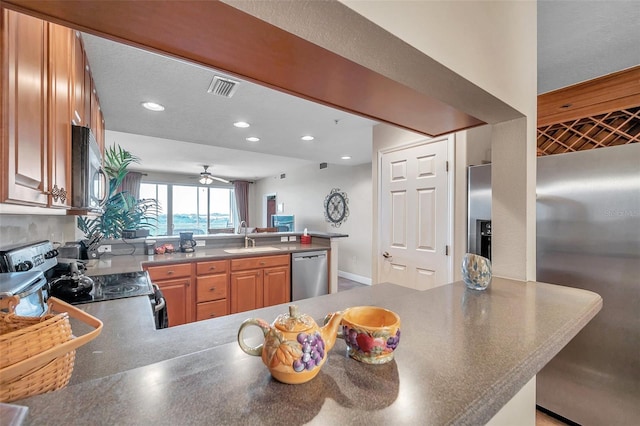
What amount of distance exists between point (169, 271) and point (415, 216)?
8.18 feet

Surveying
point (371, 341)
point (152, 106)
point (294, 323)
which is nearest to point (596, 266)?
point (371, 341)

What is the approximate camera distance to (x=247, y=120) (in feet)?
9.26

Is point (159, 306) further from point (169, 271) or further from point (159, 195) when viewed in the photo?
point (159, 195)

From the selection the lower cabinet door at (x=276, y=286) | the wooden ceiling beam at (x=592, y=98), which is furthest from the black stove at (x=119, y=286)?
the wooden ceiling beam at (x=592, y=98)

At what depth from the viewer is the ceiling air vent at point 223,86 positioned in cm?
197

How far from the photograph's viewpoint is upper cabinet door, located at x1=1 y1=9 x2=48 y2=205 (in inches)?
28.2

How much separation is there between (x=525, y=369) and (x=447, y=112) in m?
1.05

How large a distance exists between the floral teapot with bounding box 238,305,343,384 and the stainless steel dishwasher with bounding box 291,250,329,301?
312cm

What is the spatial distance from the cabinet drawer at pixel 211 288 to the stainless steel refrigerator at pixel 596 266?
2.83 meters

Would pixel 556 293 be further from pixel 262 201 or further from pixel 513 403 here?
pixel 262 201

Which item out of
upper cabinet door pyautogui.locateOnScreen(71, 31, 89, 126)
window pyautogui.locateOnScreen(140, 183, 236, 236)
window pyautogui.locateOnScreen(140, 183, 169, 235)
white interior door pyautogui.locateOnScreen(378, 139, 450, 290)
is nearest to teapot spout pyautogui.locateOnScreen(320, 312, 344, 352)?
upper cabinet door pyautogui.locateOnScreen(71, 31, 89, 126)

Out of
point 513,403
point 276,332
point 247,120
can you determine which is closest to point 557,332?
point 513,403

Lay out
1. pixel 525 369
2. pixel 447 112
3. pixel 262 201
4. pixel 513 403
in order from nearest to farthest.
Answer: pixel 525 369 → pixel 513 403 → pixel 447 112 → pixel 262 201

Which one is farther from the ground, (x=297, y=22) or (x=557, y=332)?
(x=297, y=22)
